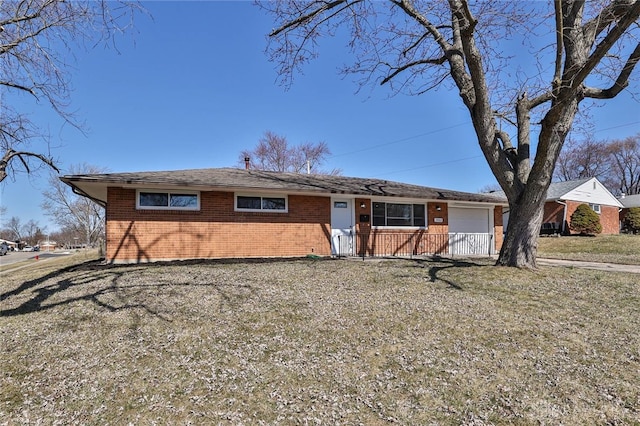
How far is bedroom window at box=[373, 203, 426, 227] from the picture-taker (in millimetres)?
14039

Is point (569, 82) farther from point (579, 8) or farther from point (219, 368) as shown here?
point (219, 368)

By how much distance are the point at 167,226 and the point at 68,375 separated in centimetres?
769

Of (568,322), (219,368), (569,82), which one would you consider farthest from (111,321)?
(569,82)

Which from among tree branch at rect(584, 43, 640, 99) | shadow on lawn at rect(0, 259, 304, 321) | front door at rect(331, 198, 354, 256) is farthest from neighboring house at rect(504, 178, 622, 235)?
shadow on lawn at rect(0, 259, 304, 321)

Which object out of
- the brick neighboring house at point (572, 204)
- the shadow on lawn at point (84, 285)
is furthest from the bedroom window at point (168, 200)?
the brick neighboring house at point (572, 204)

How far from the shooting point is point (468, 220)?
15969mm

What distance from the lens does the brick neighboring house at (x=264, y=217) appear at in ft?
34.8

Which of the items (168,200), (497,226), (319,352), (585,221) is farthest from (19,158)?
(585,221)

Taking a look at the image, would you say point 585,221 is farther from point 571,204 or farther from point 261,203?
point 261,203

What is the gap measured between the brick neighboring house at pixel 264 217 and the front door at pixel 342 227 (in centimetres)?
4

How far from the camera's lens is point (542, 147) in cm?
770

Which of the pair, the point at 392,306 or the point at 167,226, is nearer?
the point at 392,306

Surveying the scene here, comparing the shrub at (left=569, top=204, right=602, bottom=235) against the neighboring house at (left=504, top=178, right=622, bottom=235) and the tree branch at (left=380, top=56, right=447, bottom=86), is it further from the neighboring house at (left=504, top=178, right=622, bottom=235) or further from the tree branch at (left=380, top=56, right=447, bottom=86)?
the tree branch at (left=380, top=56, right=447, bottom=86)

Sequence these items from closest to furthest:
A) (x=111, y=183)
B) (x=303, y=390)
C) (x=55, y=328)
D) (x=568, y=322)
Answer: (x=303, y=390) → (x=55, y=328) → (x=568, y=322) → (x=111, y=183)
